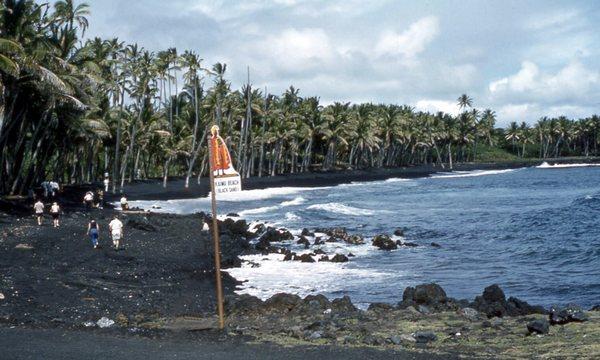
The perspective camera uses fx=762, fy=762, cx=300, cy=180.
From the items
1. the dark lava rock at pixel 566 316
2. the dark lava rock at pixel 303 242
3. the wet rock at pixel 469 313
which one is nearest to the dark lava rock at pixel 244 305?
the wet rock at pixel 469 313

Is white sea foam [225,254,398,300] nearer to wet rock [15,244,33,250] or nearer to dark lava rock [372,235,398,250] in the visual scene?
dark lava rock [372,235,398,250]

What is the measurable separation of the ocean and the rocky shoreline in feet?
6.14

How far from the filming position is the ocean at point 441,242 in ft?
83.3

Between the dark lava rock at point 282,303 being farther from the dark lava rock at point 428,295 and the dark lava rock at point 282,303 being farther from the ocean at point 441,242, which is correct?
the ocean at point 441,242

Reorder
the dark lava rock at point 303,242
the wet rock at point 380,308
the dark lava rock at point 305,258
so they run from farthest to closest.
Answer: the dark lava rock at point 303,242 → the dark lava rock at point 305,258 → the wet rock at point 380,308

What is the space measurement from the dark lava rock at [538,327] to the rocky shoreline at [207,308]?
19 millimetres

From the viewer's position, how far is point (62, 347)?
13.1 metres

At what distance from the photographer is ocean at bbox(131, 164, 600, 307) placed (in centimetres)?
2538

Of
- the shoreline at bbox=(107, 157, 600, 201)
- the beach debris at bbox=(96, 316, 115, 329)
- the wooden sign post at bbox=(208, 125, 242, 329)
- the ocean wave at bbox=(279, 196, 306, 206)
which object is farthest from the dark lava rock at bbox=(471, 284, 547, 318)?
the shoreline at bbox=(107, 157, 600, 201)

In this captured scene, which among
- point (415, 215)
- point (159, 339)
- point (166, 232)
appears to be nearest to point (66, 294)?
point (159, 339)

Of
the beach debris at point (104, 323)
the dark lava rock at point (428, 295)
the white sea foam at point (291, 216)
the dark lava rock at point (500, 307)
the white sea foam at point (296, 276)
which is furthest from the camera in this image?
the white sea foam at point (291, 216)

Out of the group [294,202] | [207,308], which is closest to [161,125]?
[294,202]

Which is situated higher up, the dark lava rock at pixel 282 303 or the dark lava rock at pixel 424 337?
the dark lava rock at pixel 424 337

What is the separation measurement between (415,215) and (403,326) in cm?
3725
